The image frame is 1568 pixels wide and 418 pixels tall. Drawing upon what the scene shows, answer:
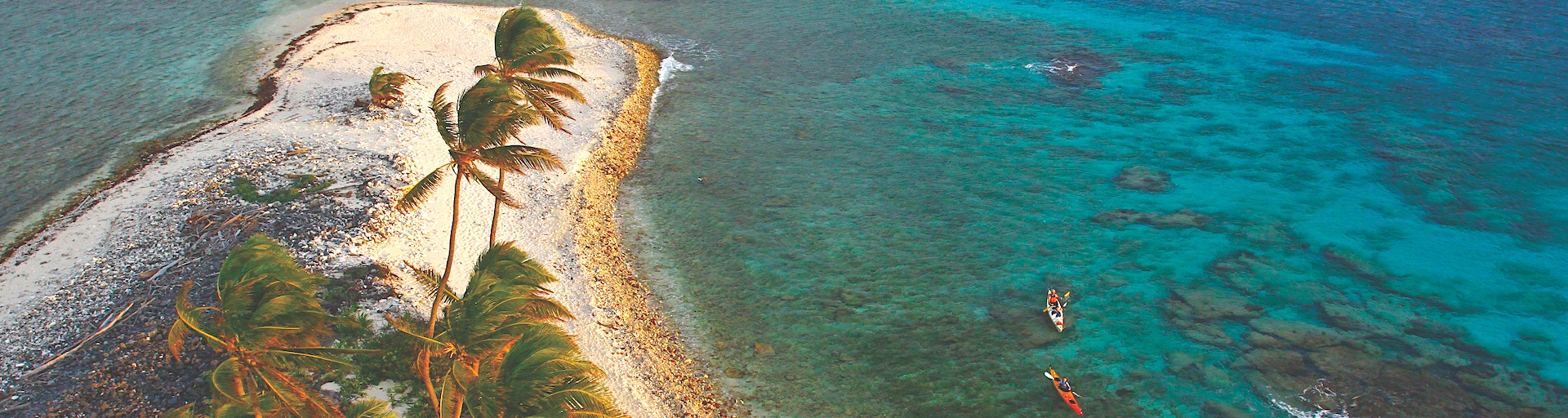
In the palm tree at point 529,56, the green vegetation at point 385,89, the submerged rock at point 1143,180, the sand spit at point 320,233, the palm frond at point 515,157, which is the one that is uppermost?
the palm tree at point 529,56

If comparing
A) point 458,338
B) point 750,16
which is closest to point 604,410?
point 458,338

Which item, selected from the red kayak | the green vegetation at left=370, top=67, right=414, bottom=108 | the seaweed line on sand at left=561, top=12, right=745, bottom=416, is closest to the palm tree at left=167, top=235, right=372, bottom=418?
the seaweed line on sand at left=561, top=12, right=745, bottom=416

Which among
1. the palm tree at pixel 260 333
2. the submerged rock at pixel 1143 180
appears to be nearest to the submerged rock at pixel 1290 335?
the submerged rock at pixel 1143 180

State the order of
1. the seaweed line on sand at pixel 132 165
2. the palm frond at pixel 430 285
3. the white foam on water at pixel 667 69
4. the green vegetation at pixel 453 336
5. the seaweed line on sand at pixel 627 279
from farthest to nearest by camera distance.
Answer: the white foam on water at pixel 667 69, the seaweed line on sand at pixel 132 165, the seaweed line on sand at pixel 627 279, the palm frond at pixel 430 285, the green vegetation at pixel 453 336

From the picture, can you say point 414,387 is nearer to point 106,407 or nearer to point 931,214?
point 106,407

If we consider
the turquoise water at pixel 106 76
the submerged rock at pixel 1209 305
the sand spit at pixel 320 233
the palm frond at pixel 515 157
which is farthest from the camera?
the turquoise water at pixel 106 76

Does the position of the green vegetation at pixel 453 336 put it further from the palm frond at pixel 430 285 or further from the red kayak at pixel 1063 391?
the red kayak at pixel 1063 391

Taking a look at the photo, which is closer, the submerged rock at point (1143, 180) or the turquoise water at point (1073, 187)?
the turquoise water at point (1073, 187)
